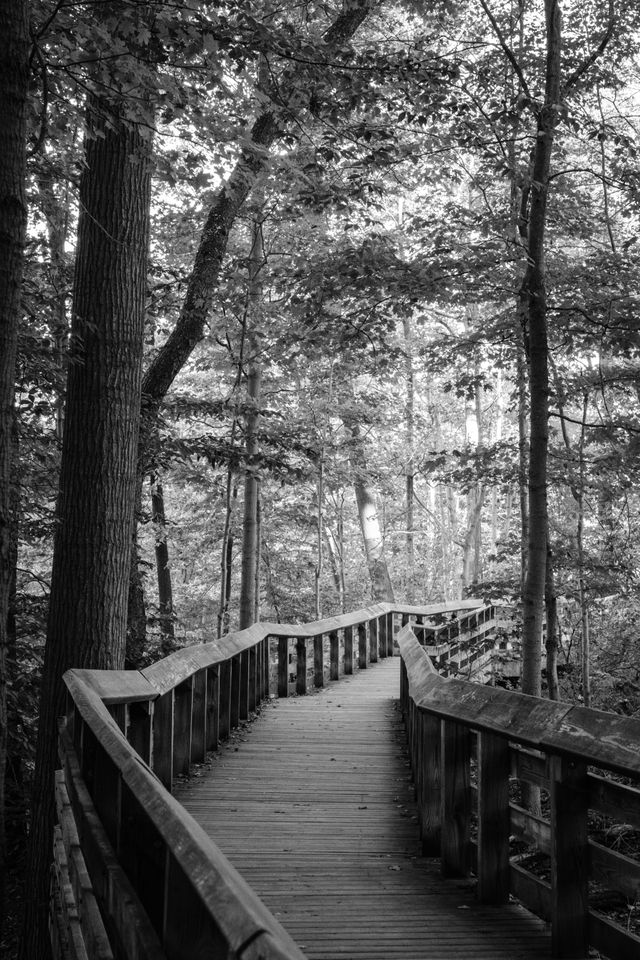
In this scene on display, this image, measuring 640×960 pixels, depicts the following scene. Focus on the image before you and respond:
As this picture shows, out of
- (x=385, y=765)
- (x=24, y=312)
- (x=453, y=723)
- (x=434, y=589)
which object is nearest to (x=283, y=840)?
(x=453, y=723)

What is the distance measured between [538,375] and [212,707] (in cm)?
443

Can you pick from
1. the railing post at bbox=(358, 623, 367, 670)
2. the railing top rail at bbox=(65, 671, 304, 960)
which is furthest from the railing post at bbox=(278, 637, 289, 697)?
the railing top rail at bbox=(65, 671, 304, 960)

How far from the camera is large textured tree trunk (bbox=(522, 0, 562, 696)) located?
850cm

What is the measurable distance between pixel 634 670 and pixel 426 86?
1091 cm

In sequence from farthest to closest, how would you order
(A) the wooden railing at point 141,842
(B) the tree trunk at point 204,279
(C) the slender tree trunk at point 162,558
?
(C) the slender tree trunk at point 162,558 < (B) the tree trunk at point 204,279 < (A) the wooden railing at point 141,842

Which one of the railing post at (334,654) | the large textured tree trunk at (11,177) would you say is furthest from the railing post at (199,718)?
the railing post at (334,654)

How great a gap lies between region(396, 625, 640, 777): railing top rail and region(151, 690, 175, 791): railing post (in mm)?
1821

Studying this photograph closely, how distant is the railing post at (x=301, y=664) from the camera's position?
1206 centimetres

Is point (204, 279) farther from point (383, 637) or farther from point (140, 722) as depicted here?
point (383, 637)

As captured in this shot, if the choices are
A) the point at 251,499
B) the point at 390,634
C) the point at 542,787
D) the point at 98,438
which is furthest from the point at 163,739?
the point at 390,634

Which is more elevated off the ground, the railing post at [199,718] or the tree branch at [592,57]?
the tree branch at [592,57]

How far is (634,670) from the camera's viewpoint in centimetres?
1529

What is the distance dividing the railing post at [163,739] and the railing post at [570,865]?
10.4ft

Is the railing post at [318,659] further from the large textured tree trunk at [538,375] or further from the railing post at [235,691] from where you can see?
the large textured tree trunk at [538,375]
